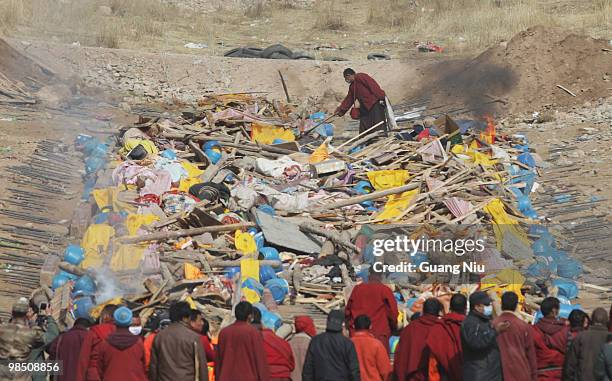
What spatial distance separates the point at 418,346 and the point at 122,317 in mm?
2156

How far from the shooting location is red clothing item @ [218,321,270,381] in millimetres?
8484

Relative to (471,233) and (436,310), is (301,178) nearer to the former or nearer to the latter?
(471,233)

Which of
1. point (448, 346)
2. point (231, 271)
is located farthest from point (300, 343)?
point (231, 271)

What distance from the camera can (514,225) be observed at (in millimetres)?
14539

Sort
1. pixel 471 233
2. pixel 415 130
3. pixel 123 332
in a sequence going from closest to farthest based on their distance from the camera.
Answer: pixel 123 332
pixel 471 233
pixel 415 130

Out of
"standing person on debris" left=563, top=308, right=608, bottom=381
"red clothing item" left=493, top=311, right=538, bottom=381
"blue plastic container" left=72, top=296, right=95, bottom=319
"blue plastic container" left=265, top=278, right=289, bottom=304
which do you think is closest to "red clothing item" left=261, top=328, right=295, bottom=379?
"red clothing item" left=493, top=311, right=538, bottom=381

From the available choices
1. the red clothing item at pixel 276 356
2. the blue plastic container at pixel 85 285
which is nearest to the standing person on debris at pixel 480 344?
the red clothing item at pixel 276 356

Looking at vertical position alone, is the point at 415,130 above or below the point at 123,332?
above

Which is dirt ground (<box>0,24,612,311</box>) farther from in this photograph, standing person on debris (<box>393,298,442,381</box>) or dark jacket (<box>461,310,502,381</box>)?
dark jacket (<box>461,310,502,381</box>)

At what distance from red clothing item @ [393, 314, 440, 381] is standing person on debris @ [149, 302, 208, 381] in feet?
4.83

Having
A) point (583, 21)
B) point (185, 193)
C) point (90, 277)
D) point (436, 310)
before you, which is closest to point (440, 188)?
point (185, 193)

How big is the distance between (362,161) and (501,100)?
7076mm

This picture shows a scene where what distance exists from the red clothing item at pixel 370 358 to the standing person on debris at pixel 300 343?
473 millimetres

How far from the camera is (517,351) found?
8.61m
